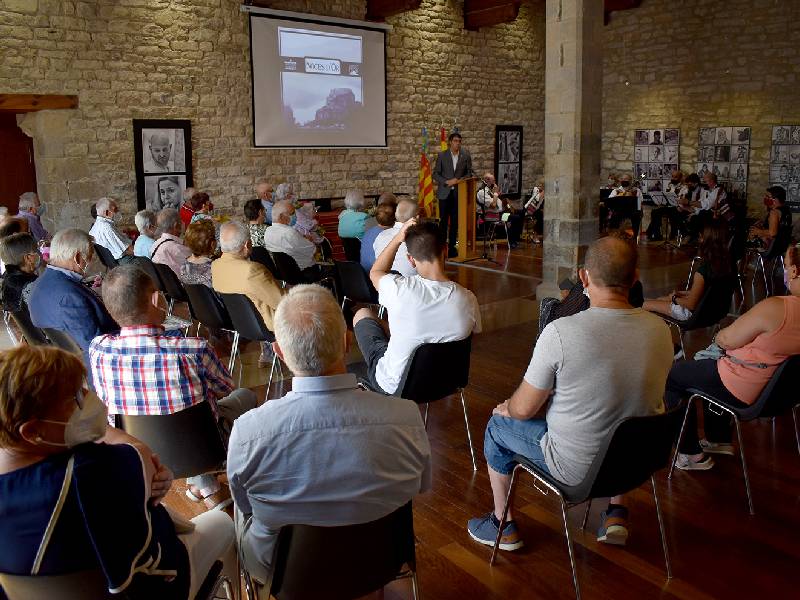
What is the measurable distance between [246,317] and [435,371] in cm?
157

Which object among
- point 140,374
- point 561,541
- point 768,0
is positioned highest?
point 768,0

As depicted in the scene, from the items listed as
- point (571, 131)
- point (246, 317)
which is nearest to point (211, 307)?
point (246, 317)

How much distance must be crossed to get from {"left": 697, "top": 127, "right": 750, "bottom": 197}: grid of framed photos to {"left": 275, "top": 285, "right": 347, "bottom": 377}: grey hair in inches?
485

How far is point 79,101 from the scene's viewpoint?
8.80 meters

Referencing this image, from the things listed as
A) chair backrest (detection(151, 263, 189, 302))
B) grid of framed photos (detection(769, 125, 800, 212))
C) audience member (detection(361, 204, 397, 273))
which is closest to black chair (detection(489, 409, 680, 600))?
audience member (detection(361, 204, 397, 273))

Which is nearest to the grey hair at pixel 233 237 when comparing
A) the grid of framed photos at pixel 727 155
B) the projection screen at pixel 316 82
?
the projection screen at pixel 316 82

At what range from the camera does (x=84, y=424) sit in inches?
62.0

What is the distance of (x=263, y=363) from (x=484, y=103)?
9.57 meters

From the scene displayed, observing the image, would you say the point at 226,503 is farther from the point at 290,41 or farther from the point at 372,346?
the point at 290,41

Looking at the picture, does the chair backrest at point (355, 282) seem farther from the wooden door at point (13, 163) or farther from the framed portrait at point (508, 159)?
the framed portrait at point (508, 159)

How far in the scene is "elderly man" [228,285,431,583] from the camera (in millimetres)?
1812

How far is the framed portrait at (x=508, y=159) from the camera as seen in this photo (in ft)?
45.7

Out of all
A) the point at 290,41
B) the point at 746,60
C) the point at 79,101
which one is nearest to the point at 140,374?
the point at 79,101

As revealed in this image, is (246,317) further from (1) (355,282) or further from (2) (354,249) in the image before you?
(2) (354,249)
